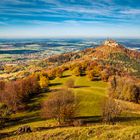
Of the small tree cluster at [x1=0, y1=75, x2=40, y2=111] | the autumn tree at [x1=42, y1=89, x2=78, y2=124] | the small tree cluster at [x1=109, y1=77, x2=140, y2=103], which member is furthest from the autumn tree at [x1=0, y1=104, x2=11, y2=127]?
the small tree cluster at [x1=109, y1=77, x2=140, y2=103]

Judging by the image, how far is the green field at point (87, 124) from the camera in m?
37.4

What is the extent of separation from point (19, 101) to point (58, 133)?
7447 centimetres

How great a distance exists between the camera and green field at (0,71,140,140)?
123 feet

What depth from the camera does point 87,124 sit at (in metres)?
66.8

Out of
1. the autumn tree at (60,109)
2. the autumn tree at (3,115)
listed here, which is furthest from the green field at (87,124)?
the autumn tree at (3,115)

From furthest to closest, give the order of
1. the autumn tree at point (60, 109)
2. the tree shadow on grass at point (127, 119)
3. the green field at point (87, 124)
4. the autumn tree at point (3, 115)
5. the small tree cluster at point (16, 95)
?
the small tree cluster at point (16, 95), the tree shadow on grass at point (127, 119), the autumn tree at point (3, 115), the autumn tree at point (60, 109), the green field at point (87, 124)

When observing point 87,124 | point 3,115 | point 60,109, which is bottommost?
point 3,115

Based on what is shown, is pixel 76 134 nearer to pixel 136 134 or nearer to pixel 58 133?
pixel 58 133

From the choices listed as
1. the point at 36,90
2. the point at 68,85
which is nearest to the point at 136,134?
the point at 36,90

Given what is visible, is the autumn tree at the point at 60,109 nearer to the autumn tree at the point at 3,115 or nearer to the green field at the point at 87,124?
the green field at the point at 87,124

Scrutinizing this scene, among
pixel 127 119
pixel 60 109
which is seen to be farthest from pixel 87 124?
pixel 127 119

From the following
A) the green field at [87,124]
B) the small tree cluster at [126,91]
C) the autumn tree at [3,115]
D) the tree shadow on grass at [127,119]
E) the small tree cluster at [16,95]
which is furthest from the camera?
the small tree cluster at [126,91]

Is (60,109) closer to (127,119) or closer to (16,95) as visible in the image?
(127,119)

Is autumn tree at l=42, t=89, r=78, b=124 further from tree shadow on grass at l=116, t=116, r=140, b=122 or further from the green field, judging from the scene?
tree shadow on grass at l=116, t=116, r=140, b=122
